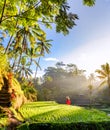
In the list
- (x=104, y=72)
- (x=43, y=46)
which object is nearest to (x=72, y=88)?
(x=104, y=72)

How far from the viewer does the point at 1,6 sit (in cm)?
1141

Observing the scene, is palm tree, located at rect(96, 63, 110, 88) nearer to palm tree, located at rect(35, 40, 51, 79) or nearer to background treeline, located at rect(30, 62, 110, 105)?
background treeline, located at rect(30, 62, 110, 105)

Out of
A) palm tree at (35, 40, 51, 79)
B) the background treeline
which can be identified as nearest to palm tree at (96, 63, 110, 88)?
the background treeline

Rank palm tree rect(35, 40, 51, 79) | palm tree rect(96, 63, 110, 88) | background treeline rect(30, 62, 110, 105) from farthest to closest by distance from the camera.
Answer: background treeline rect(30, 62, 110, 105) < palm tree rect(96, 63, 110, 88) < palm tree rect(35, 40, 51, 79)

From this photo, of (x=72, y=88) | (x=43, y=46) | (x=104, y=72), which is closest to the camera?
(x=43, y=46)

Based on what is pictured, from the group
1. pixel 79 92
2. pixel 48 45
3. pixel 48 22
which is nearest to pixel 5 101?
pixel 48 22

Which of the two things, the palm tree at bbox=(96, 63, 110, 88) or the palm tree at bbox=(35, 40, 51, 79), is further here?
the palm tree at bbox=(96, 63, 110, 88)

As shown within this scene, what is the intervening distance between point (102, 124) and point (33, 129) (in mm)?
3703

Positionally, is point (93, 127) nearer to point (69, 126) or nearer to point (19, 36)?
point (69, 126)

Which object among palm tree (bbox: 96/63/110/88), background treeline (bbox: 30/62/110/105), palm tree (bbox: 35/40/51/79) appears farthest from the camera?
background treeline (bbox: 30/62/110/105)

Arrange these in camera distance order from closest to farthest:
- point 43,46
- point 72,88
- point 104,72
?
point 43,46 < point 104,72 < point 72,88

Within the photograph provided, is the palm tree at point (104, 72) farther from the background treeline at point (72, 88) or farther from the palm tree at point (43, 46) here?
the palm tree at point (43, 46)

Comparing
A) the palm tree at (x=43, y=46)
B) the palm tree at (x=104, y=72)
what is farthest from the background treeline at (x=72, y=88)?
the palm tree at (x=43, y=46)

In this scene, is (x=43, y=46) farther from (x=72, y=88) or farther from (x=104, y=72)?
(x=72, y=88)
